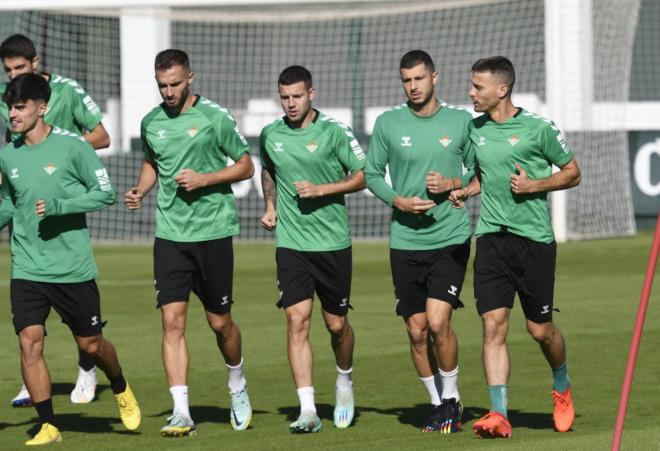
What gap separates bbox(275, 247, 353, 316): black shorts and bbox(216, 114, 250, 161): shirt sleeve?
69 cm

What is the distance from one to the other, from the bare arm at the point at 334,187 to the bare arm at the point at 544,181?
114cm

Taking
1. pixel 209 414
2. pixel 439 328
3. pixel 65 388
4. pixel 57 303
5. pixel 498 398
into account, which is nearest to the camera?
pixel 498 398

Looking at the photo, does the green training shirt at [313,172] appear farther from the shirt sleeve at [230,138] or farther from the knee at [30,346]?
the knee at [30,346]

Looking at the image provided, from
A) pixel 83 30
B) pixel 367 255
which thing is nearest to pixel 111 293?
pixel 367 255

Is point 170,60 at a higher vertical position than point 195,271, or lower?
higher

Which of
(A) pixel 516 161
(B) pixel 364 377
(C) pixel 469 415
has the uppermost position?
(A) pixel 516 161

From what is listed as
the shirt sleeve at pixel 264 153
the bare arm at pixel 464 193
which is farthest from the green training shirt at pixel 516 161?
the shirt sleeve at pixel 264 153

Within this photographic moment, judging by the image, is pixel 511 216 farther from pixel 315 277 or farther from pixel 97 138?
pixel 97 138

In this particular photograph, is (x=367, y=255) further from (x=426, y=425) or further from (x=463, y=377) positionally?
(x=426, y=425)

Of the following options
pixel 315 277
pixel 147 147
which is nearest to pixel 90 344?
pixel 147 147

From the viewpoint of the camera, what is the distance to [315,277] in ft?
32.8

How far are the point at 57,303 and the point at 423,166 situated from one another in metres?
2.44

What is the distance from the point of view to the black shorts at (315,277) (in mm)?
9922

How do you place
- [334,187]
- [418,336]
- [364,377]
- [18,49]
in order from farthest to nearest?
[364,377] → [18,49] → [418,336] → [334,187]
